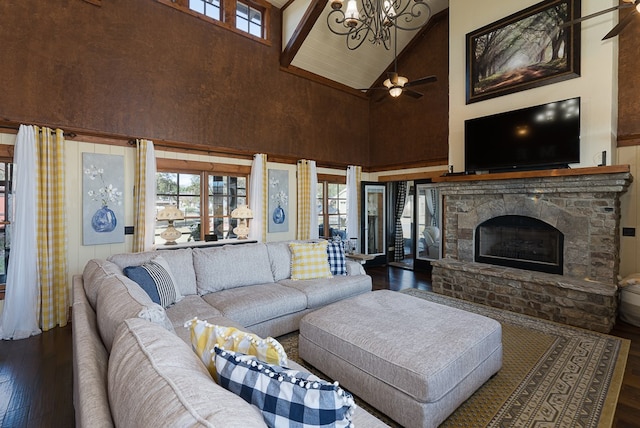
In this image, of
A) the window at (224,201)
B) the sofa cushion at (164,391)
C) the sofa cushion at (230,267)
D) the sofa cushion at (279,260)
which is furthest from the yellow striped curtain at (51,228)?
the sofa cushion at (164,391)

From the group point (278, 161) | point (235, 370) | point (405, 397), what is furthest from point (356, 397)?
point (278, 161)

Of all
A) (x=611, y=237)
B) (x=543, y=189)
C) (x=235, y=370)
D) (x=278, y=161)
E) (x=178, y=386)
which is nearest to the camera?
(x=178, y=386)

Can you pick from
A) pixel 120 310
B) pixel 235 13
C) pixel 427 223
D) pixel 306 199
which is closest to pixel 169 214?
pixel 306 199

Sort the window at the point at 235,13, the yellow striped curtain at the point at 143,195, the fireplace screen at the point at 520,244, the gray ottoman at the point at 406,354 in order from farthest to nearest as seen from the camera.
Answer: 1. the window at the point at 235,13
2. the yellow striped curtain at the point at 143,195
3. the fireplace screen at the point at 520,244
4. the gray ottoman at the point at 406,354

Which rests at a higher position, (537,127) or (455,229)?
(537,127)

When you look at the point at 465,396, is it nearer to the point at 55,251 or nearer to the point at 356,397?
the point at 356,397

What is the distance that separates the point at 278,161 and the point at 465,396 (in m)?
4.67

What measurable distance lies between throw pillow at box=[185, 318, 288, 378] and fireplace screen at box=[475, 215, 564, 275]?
4.21 meters

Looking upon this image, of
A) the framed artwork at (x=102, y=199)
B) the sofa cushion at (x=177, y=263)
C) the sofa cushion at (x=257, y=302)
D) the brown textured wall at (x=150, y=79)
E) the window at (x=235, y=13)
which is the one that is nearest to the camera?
the sofa cushion at (x=257, y=302)

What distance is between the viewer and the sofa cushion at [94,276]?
2.06m

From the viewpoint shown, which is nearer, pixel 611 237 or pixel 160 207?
pixel 611 237

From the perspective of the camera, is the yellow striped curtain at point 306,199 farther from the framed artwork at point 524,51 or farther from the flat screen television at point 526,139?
the framed artwork at point 524,51

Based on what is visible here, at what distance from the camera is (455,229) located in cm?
496

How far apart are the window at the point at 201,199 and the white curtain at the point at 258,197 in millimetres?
207
